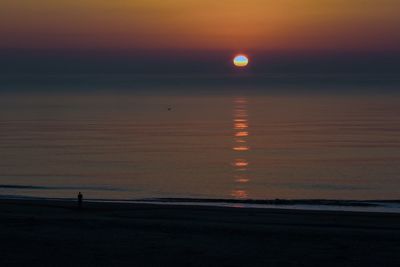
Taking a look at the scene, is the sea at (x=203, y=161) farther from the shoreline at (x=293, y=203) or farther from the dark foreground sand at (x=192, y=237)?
the dark foreground sand at (x=192, y=237)

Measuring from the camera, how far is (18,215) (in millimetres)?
19266

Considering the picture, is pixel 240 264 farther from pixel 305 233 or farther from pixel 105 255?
pixel 305 233

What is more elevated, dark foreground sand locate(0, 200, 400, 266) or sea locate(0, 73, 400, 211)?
sea locate(0, 73, 400, 211)

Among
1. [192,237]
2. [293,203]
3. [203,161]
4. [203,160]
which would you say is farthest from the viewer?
[203,160]

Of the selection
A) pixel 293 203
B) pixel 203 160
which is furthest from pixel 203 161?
pixel 293 203

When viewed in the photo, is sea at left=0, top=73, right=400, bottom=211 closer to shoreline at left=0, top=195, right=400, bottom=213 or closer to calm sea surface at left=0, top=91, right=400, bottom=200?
calm sea surface at left=0, top=91, right=400, bottom=200

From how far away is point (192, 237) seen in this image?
1611cm

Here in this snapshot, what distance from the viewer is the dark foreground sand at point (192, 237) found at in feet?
45.0

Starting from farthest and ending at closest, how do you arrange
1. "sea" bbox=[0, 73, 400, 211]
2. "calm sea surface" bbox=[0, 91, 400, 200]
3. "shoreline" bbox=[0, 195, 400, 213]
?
1. "calm sea surface" bbox=[0, 91, 400, 200]
2. "sea" bbox=[0, 73, 400, 211]
3. "shoreline" bbox=[0, 195, 400, 213]

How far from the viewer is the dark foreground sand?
45.0 feet

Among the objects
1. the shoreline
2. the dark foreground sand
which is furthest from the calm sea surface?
the dark foreground sand

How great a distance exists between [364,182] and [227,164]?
936 cm

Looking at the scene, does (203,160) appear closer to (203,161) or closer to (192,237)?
(203,161)

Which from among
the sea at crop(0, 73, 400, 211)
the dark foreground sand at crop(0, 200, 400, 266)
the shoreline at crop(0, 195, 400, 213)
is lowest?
the dark foreground sand at crop(0, 200, 400, 266)
